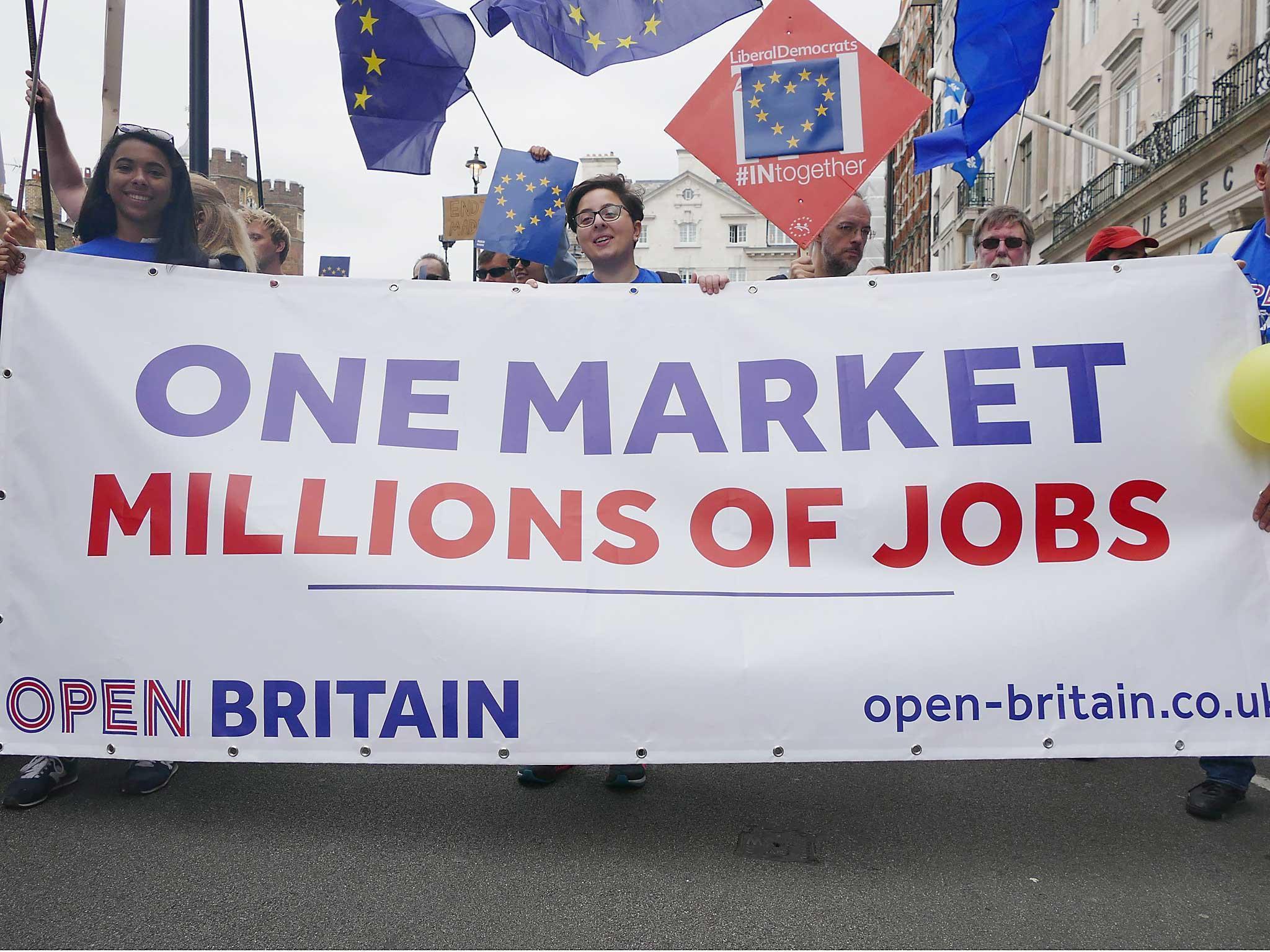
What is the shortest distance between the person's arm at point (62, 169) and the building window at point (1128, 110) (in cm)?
2270

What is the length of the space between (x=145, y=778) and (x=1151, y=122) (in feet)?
75.4

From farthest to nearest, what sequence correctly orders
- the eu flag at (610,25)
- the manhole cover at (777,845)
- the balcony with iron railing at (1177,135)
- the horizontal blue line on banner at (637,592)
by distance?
the balcony with iron railing at (1177,135), the eu flag at (610,25), the horizontal blue line on banner at (637,592), the manhole cover at (777,845)

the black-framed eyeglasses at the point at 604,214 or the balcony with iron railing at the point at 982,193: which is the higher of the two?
the balcony with iron railing at the point at 982,193

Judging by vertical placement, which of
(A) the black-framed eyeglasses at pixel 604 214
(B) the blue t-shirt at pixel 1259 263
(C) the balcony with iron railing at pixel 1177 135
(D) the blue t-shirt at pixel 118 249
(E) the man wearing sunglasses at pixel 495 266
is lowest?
(B) the blue t-shirt at pixel 1259 263

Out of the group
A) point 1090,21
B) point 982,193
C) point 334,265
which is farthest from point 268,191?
point 334,265

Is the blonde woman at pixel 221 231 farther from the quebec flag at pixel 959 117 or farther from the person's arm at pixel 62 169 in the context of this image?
the quebec flag at pixel 959 117

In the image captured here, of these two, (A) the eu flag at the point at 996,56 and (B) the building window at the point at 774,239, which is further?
(B) the building window at the point at 774,239

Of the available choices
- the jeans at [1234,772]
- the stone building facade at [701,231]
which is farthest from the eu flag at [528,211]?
the stone building facade at [701,231]

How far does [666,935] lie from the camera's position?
2.51 meters

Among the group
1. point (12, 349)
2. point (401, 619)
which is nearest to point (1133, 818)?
point (401, 619)

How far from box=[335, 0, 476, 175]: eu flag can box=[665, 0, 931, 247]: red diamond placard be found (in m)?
1.41

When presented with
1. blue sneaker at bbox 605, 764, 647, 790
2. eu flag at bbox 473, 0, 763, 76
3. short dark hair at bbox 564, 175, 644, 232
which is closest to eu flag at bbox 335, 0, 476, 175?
eu flag at bbox 473, 0, 763, 76

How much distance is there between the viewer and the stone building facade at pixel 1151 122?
16375mm

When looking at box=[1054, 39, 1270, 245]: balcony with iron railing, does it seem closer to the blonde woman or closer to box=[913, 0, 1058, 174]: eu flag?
box=[913, 0, 1058, 174]: eu flag
